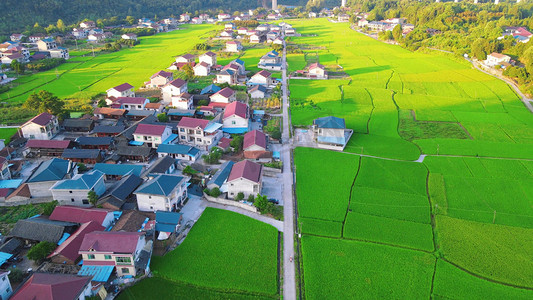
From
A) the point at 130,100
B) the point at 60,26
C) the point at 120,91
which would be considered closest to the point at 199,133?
the point at 130,100

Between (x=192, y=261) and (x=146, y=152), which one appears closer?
(x=192, y=261)

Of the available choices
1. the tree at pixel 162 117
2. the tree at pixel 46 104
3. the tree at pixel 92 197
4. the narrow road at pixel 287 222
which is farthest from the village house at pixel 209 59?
the tree at pixel 92 197

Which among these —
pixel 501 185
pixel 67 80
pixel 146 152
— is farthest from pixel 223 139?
pixel 67 80

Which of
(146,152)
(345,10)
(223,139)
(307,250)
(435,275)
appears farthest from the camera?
(345,10)

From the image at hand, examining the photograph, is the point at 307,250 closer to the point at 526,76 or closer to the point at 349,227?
the point at 349,227

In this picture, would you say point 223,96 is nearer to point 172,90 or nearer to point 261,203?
point 172,90

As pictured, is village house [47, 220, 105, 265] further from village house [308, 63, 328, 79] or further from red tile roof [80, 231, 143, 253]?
village house [308, 63, 328, 79]
